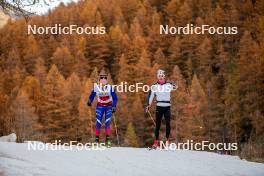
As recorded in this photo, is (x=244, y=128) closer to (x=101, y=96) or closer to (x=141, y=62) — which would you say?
(x=141, y=62)

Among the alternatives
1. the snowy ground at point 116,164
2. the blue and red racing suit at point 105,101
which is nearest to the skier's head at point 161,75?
the blue and red racing suit at point 105,101

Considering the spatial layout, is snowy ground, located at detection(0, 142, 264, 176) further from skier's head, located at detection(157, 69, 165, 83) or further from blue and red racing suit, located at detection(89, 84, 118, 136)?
skier's head, located at detection(157, 69, 165, 83)

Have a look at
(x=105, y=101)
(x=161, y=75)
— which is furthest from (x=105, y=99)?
(x=161, y=75)

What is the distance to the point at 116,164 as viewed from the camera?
24.0ft

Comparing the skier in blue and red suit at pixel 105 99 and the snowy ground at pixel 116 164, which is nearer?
the snowy ground at pixel 116 164

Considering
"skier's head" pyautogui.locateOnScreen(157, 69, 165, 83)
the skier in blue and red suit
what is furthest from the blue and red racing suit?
"skier's head" pyautogui.locateOnScreen(157, 69, 165, 83)

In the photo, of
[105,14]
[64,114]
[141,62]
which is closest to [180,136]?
[64,114]

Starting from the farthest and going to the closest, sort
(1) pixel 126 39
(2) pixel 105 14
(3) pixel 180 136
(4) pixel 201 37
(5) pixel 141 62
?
(2) pixel 105 14 → (1) pixel 126 39 → (4) pixel 201 37 → (5) pixel 141 62 → (3) pixel 180 136

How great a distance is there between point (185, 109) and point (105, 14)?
242 feet

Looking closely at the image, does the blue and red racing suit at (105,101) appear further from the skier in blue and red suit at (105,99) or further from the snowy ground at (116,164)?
the snowy ground at (116,164)

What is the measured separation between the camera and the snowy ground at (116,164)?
6.32 meters

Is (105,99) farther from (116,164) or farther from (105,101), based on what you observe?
(116,164)

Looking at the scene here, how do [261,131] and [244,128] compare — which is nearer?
[261,131]

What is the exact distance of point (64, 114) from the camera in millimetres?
50656
